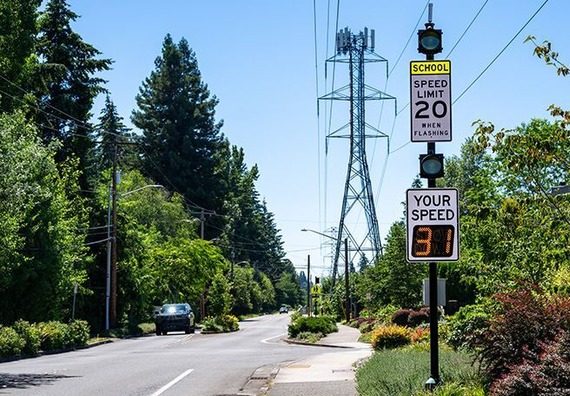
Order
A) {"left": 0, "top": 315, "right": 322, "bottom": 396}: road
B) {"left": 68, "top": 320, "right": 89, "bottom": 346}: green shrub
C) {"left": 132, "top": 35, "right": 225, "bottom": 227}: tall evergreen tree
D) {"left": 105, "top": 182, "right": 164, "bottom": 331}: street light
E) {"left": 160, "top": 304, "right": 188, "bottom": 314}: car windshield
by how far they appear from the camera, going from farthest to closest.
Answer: {"left": 132, "top": 35, "right": 225, "bottom": 227}: tall evergreen tree
{"left": 160, "top": 304, "right": 188, "bottom": 314}: car windshield
{"left": 105, "top": 182, "right": 164, "bottom": 331}: street light
{"left": 68, "top": 320, "right": 89, "bottom": 346}: green shrub
{"left": 0, "top": 315, "right": 322, "bottom": 396}: road

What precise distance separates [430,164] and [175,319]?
128 ft

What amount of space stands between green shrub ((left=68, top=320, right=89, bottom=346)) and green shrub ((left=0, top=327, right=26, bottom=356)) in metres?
6.32

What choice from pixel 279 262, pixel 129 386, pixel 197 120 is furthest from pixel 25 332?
pixel 279 262

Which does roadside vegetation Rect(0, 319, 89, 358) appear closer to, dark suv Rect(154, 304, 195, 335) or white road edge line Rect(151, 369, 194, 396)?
dark suv Rect(154, 304, 195, 335)

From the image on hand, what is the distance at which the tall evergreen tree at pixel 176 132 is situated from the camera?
95250 millimetres

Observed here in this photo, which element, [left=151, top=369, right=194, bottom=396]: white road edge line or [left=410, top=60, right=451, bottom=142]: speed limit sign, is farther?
[left=151, top=369, right=194, bottom=396]: white road edge line

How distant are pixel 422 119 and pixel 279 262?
6537 inches

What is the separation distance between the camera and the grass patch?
11.4 m

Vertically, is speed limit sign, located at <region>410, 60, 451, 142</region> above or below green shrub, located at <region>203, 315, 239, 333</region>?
above

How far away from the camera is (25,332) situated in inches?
1241

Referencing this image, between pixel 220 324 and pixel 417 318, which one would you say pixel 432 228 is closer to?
pixel 417 318

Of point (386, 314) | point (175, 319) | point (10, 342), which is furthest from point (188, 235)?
point (10, 342)

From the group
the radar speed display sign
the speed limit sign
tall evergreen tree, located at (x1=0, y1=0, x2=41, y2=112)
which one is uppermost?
tall evergreen tree, located at (x1=0, y1=0, x2=41, y2=112)

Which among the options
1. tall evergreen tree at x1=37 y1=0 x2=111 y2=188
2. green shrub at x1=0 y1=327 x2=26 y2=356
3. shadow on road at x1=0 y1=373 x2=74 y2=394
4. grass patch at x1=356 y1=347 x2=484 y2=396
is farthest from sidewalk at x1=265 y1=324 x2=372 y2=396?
tall evergreen tree at x1=37 y1=0 x2=111 y2=188
